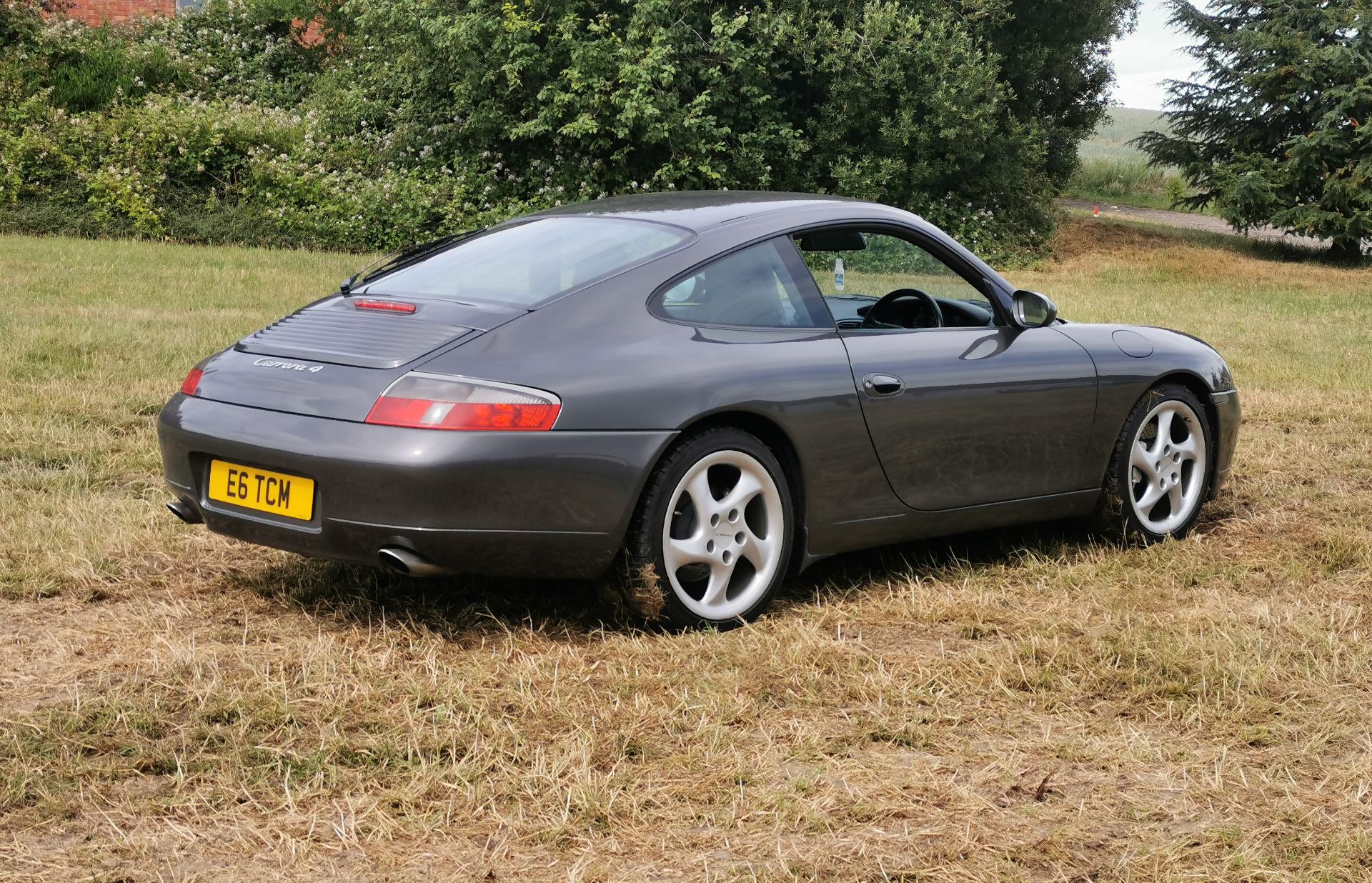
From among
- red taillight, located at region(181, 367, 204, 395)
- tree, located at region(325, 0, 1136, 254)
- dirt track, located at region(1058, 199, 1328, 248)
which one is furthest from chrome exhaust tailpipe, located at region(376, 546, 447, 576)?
dirt track, located at region(1058, 199, 1328, 248)

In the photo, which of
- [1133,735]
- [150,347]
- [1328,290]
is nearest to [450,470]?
[1133,735]

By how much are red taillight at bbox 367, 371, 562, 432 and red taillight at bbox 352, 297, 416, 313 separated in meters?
0.49

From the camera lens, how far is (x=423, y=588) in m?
4.71

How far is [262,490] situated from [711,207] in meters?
1.77

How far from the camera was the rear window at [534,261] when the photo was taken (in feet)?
14.4

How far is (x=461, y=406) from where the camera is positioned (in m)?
3.86

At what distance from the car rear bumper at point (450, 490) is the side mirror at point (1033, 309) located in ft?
5.56

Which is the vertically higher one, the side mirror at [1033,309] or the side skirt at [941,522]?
the side mirror at [1033,309]

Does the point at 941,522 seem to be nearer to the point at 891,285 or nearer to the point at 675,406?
the point at 891,285

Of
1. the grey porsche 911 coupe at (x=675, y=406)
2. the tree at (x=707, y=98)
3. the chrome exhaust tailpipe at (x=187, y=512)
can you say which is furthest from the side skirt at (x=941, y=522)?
the tree at (x=707, y=98)

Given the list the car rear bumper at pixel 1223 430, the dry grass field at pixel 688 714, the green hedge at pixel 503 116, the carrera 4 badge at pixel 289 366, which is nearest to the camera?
the dry grass field at pixel 688 714

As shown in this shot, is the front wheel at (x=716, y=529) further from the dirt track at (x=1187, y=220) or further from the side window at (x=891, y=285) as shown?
the dirt track at (x=1187, y=220)

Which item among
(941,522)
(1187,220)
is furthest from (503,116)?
(1187,220)

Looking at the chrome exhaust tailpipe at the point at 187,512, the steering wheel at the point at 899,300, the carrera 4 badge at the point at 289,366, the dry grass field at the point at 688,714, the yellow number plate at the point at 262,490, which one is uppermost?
the steering wheel at the point at 899,300
